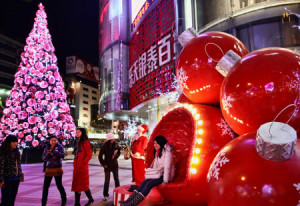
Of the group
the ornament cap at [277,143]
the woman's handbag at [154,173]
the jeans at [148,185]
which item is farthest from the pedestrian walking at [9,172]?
the ornament cap at [277,143]

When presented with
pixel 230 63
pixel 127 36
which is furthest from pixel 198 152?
pixel 127 36

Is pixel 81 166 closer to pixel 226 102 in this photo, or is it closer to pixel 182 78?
pixel 182 78

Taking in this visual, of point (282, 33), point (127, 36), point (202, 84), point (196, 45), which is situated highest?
point (127, 36)

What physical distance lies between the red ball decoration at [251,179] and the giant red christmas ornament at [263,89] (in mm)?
332

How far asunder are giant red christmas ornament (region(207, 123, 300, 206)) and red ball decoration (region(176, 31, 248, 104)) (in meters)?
1.49

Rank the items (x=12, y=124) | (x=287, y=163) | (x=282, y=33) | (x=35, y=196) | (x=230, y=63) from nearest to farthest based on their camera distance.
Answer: (x=287, y=163)
(x=230, y=63)
(x=35, y=196)
(x=282, y=33)
(x=12, y=124)

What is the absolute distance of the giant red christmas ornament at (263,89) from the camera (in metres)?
2.01

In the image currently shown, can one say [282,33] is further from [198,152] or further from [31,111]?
[31,111]

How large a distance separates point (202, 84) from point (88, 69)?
6697 centimetres

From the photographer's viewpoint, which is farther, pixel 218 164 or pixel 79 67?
pixel 79 67

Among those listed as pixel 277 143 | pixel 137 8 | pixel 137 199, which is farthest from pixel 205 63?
pixel 137 8

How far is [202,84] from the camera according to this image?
3.17 metres

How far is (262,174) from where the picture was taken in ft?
5.06

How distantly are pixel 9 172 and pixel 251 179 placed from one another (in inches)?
176
